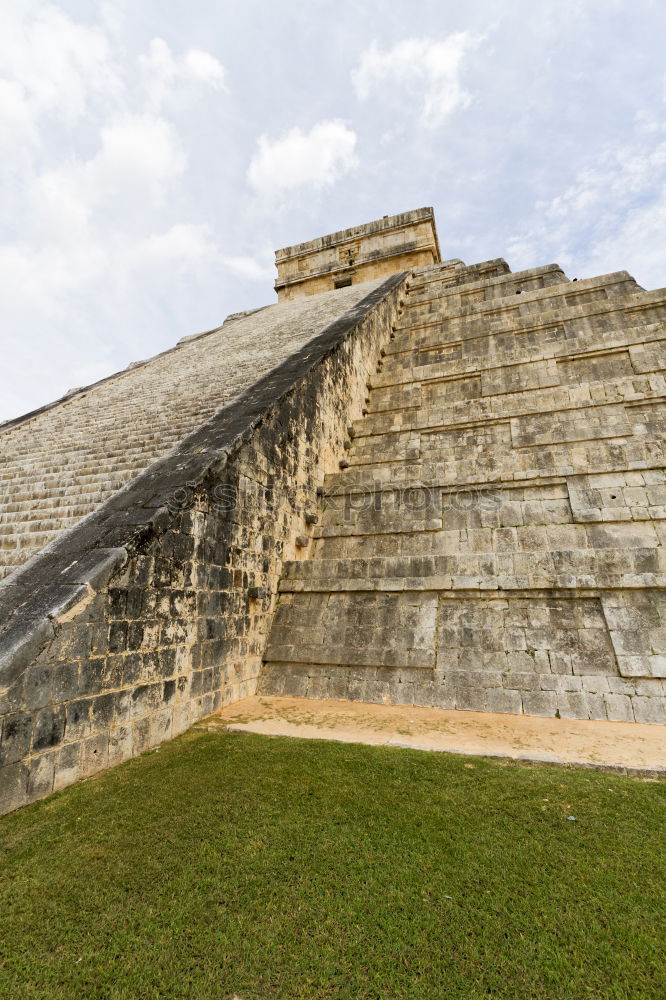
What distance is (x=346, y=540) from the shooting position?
22.5ft

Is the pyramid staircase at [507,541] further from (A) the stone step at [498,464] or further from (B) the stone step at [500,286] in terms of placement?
(B) the stone step at [500,286]

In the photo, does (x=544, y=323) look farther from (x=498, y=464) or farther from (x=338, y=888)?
(x=338, y=888)

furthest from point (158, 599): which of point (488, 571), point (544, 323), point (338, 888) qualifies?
point (544, 323)

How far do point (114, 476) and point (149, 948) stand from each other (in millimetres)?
5424

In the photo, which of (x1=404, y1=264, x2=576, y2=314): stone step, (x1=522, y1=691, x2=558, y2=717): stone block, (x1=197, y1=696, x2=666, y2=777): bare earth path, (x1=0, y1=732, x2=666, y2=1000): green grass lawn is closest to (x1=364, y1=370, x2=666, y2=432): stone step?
(x1=404, y1=264, x2=576, y2=314): stone step

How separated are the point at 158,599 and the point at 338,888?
108 inches

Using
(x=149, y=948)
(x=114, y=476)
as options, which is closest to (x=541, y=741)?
(x=149, y=948)

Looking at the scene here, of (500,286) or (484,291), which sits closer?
(500,286)

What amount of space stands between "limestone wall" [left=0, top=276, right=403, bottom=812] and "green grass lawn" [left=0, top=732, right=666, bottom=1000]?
471 mm

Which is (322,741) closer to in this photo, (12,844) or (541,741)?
Answer: (541,741)

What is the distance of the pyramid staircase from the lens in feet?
15.5

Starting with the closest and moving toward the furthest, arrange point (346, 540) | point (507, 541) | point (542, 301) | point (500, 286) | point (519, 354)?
1. point (507, 541)
2. point (346, 540)
3. point (519, 354)
4. point (542, 301)
5. point (500, 286)

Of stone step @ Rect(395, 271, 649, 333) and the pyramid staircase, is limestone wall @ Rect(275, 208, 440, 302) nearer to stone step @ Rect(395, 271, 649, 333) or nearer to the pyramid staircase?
stone step @ Rect(395, 271, 649, 333)

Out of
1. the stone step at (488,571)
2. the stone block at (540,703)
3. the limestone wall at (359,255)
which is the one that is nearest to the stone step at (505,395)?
the stone step at (488,571)
